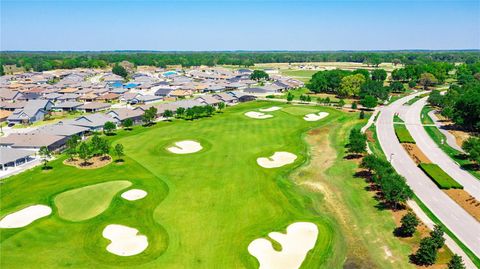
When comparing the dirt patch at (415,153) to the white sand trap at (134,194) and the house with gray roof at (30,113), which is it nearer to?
the white sand trap at (134,194)

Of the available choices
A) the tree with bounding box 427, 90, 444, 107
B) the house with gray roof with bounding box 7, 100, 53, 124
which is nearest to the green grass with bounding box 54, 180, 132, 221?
the house with gray roof with bounding box 7, 100, 53, 124

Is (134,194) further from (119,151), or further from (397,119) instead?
(397,119)

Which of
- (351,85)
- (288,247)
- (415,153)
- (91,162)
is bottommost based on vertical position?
(415,153)

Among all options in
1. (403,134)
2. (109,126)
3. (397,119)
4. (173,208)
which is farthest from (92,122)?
(397,119)

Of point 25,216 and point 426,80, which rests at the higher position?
point 426,80

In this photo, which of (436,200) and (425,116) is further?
(425,116)

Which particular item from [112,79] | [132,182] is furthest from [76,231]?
[112,79]

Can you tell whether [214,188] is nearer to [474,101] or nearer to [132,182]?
[132,182]
